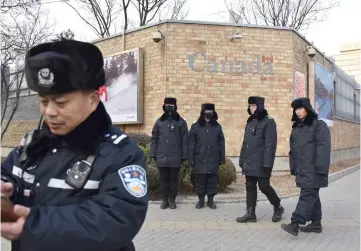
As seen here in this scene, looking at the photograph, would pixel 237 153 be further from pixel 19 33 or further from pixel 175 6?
pixel 175 6

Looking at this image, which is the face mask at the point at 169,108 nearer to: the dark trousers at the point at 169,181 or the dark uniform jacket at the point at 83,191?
the dark trousers at the point at 169,181

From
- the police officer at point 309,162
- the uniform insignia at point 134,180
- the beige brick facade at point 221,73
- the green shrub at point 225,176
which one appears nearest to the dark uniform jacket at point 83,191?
the uniform insignia at point 134,180

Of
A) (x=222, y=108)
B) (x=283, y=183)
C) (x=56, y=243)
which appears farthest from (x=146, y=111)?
(x=56, y=243)

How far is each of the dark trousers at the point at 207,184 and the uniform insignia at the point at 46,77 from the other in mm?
6083

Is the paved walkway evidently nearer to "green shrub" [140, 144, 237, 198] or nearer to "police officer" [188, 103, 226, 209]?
"police officer" [188, 103, 226, 209]

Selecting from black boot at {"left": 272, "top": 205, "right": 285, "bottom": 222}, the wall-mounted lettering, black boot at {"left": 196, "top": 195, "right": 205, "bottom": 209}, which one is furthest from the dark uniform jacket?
the wall-mounted lettering

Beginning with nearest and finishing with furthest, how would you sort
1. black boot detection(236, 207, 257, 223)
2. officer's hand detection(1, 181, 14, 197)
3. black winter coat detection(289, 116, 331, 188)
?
officer's hand detection(1, 181, 14, 197), black winter coat detection(289, 116, 331, 188), black boot detection(236, 207, 257, 223)

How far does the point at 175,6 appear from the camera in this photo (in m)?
22.9

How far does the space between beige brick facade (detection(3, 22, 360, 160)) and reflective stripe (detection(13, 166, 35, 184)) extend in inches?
394

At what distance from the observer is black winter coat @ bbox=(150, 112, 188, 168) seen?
7.36 meters

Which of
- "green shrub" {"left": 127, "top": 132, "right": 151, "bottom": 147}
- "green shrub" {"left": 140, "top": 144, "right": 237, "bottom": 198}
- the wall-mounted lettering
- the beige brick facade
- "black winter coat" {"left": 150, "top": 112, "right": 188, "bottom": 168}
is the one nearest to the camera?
"black winter coat" {"left": 150, "top": 112, "right": 188, "bottom": 168}

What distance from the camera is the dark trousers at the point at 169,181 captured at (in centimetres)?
746

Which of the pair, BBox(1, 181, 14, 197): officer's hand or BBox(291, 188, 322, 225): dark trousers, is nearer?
BBox(1, 181, 14, 197): officer's hand

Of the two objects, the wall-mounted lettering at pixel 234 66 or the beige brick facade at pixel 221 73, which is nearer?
the beige brick facade at pixel 221 73
